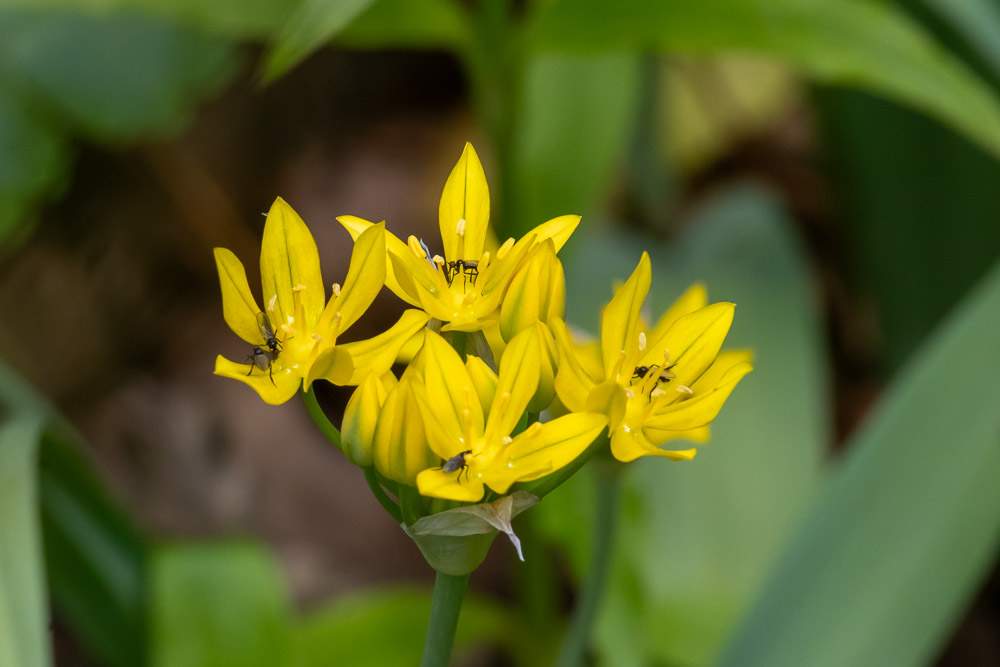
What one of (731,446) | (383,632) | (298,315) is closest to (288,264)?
(298,315)

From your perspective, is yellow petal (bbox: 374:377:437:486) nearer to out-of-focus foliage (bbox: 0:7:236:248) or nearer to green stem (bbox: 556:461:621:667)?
green stem (bbox: 556:461:621:667)

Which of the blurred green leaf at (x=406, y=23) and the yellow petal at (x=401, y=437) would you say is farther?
the blurred green leaf at (x=406, y=23)

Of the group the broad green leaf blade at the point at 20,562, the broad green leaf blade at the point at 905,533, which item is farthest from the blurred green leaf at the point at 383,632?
the broad green leaf blade at the point at 20,562

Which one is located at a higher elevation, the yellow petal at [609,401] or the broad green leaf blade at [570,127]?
the broad green leaf blade at [570,127]

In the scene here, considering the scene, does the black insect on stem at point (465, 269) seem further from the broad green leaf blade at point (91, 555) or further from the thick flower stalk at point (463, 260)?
the broad green leaf blade at point (91, 555)

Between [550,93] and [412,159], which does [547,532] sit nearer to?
[550,93]
